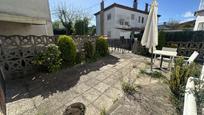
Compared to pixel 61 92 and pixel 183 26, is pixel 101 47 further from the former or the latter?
pixel 183 26

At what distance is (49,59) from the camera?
15.1 ft

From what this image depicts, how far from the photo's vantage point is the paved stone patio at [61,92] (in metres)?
2.70

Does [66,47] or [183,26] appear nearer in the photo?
[66,47]

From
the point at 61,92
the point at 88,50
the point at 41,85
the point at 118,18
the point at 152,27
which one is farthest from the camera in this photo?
the point at 118,18

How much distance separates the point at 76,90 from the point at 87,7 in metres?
22.6

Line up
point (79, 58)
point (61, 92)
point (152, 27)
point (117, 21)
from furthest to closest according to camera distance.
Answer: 1. point (117, 21)
2. point (79, 58)
3. point (152, 27)
4. point (61, 92)

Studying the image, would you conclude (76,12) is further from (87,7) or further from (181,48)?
(181,48)

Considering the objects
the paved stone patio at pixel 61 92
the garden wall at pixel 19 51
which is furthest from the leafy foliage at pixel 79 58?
the garden wall at pixel 19 51

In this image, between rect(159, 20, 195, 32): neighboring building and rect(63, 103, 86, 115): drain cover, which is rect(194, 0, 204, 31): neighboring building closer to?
rect(159, 20, 195, 32): neighboring building

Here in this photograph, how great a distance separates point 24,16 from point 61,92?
476cm

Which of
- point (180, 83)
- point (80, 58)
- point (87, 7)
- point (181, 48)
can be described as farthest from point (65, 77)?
point (87, 7)

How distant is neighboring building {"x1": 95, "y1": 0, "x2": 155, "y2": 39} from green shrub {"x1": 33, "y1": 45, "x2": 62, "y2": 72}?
1505 cm

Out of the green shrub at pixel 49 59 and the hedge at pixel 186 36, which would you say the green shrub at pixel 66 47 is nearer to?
the green shrub at pixel 49 59

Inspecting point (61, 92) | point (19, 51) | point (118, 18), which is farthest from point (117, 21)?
point (61, 92)
